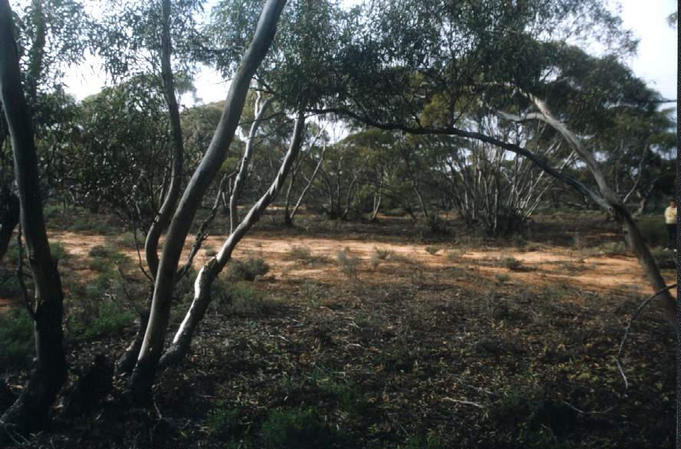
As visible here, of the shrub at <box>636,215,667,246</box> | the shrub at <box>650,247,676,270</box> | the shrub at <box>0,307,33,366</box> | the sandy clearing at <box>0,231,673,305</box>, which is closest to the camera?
the shrub at <box>0,307,33,366</box>

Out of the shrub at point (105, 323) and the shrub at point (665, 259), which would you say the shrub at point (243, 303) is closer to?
the shrub at point (105, 323)

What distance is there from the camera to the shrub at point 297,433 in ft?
11.0

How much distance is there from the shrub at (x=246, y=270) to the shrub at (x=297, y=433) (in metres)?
6.35

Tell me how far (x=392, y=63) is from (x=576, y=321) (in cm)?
485

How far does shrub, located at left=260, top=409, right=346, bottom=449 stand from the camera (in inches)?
132

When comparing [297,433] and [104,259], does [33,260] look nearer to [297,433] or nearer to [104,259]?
[297,433]

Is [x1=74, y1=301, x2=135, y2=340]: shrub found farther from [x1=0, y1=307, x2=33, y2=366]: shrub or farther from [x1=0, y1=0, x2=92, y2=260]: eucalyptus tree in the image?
[x1=0, y1=0, x2=92, y2=260]: eucalyptus tree

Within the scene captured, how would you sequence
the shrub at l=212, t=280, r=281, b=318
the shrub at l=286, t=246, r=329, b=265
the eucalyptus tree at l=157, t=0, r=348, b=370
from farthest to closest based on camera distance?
the shrub at l=286, t=246, r=329, b=265, the shrub at l=212, t=280, r=281, b=318, the eucalyptus tree at l=157, t=0, r=348, b=370

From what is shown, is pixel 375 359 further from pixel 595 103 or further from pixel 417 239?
pixel 417 239

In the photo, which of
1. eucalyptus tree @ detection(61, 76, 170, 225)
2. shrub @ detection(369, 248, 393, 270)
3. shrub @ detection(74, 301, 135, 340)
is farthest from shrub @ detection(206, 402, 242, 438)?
shrub @ detection(369, 248, 393, 270)

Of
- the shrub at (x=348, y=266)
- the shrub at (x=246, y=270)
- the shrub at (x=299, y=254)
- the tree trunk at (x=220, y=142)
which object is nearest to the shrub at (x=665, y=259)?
the shrub at (x=348, y=266)

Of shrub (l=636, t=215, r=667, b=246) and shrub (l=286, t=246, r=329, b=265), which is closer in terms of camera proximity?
shrub (l=286, t=246, r=329, b=265)

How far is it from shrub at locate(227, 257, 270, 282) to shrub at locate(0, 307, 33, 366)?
13.3ft

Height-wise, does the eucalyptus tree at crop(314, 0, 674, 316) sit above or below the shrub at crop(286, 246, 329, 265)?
above
